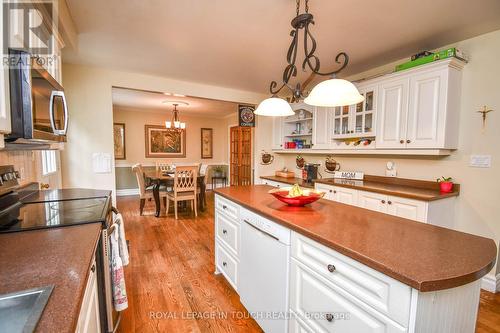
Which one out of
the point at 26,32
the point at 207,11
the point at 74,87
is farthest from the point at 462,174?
the point at 74,87

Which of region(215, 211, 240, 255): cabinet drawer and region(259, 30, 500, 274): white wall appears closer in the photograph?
region(215, 211, 240, 255): cabinet drawer

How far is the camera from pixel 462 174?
232 centimetres

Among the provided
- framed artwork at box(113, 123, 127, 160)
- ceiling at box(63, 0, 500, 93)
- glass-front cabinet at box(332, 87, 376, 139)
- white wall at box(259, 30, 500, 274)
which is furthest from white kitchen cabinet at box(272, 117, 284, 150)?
framed artwork at box(113, 123, 127, 160)

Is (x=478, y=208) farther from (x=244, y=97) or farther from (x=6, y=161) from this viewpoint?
(x=6, y=161)

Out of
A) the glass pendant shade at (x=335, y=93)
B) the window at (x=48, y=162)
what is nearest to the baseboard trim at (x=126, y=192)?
the window at (x=48, y=162)

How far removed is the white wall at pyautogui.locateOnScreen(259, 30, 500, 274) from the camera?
2.12 meters

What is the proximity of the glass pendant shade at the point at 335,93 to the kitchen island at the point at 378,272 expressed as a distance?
28.2 inches

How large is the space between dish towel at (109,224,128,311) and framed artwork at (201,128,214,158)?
18.4 feet

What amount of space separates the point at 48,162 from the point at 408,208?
152 inches

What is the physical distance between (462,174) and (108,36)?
12.1ft

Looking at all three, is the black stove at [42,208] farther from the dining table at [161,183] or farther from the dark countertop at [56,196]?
the dining table at [161,183]

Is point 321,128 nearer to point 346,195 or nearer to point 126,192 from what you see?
point 346,195

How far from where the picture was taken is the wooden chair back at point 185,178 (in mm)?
4133

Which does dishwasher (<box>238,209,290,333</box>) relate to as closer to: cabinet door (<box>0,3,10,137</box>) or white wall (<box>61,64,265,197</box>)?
cabinet door (<box>0,3,10,137</box>)
